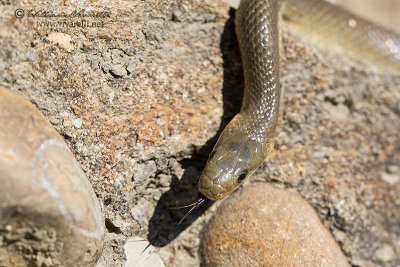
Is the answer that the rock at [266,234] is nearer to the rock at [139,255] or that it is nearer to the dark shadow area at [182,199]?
the dark shadow area at [182,199]

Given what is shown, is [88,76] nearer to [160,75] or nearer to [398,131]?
[160,75]

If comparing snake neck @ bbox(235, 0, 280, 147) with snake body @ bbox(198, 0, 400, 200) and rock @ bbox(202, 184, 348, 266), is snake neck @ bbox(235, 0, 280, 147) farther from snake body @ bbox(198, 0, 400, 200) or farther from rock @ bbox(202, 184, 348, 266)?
rock @ bbox(202, 184, 348, 266)

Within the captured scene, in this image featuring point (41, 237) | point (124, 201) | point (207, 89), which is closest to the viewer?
point (41, 237)

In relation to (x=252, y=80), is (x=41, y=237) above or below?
below

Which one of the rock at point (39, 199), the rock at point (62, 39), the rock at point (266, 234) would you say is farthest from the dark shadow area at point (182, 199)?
the rock at point (62, 39)

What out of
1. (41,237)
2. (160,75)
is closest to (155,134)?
(160,75)

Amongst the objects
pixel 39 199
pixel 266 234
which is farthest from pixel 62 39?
pixel 266 234

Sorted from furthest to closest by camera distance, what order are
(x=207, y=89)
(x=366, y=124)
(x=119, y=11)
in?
1. (x=366, y=124)
2. (x=207, y=89)
3. (x=119, y=11)

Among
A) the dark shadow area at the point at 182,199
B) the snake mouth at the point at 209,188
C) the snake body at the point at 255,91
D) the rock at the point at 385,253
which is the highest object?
the snake body at the point at 255,91
